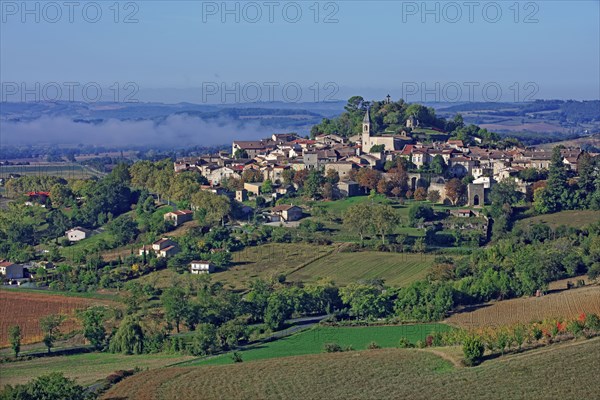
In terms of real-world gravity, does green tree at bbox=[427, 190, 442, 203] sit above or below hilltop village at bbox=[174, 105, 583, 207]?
below

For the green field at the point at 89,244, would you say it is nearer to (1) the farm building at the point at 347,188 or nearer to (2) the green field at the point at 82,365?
(1) the farm building at the point at 347,188

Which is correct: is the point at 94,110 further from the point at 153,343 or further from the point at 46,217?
the point at 153,343

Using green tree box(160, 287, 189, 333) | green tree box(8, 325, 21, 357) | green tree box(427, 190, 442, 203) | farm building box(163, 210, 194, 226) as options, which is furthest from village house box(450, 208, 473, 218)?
green tree box(8, 325, 21, 357)

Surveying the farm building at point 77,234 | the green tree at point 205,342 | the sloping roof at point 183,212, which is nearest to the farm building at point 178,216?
the sloping roof at point 183,212

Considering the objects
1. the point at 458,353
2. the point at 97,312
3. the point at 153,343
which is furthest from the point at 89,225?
the point at 458,353

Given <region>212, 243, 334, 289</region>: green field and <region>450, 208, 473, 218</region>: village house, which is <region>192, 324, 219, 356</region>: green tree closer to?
<region>212, 243, 334, 289</region>: green field
